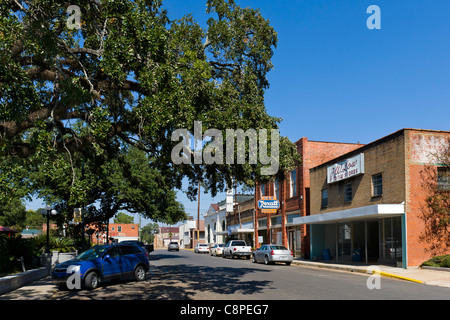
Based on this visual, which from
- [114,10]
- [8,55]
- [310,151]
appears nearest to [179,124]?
[114,10]

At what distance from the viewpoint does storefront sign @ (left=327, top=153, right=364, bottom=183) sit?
2800 cm

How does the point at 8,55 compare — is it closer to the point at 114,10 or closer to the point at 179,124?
the point at 114,10

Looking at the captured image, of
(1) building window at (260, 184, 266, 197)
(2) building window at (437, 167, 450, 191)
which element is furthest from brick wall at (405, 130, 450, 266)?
(1) building window at (260, 184, 266, 197)

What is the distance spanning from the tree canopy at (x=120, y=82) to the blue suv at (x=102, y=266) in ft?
11.9

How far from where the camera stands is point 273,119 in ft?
57.9

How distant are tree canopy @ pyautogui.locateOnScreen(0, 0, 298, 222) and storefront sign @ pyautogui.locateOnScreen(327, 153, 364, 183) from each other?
11.5 metres

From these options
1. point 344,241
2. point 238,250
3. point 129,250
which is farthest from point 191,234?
point 129,250

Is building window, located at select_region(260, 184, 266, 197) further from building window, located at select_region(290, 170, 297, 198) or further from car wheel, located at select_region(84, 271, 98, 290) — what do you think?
car wheel, located at select_region(84, 271, 98, 290)

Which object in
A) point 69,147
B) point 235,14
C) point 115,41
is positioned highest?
point 235,14

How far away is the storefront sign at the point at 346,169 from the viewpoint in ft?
91.9

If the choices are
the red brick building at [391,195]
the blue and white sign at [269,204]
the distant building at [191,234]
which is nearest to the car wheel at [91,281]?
the red brick building at [391,195]

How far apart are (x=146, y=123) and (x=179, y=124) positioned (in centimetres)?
140

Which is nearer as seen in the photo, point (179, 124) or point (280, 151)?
point (179, 124)
